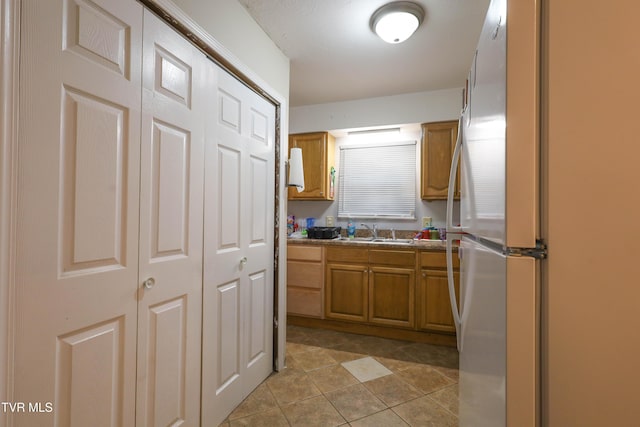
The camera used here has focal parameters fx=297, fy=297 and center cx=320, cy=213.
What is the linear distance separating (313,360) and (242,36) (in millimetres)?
2290

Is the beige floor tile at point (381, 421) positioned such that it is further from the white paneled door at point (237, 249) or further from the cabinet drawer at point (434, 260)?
the cabinet drawer at point (434, 260)

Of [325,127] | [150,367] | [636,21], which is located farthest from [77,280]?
[325,127]

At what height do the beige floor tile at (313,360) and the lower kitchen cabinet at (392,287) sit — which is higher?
the lower kitchen cabinet at (392,287)

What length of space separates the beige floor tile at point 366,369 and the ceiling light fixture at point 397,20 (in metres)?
2.30

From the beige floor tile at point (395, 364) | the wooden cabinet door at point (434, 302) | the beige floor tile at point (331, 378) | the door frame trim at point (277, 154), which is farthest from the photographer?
the wooden cabinet door at point (434, 302)

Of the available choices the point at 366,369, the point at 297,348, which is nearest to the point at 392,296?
the point at 366,369

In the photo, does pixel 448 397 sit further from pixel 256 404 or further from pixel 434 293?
pixel 256 404

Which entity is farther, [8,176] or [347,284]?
[347,284]

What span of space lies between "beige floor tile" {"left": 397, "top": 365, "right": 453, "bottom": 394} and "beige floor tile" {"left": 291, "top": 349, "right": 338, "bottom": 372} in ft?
1.78

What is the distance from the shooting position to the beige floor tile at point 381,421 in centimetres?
159

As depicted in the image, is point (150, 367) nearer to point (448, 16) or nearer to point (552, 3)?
point (552, 3)

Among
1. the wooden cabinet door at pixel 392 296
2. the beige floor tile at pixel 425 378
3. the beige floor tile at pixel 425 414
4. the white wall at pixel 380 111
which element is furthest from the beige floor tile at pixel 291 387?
the white wall at pixel 380 111

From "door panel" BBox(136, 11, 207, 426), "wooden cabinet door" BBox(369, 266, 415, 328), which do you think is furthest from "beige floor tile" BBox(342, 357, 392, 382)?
"door panel" BBox(136, 11, 207, 426)

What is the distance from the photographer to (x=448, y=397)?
6.05ft
